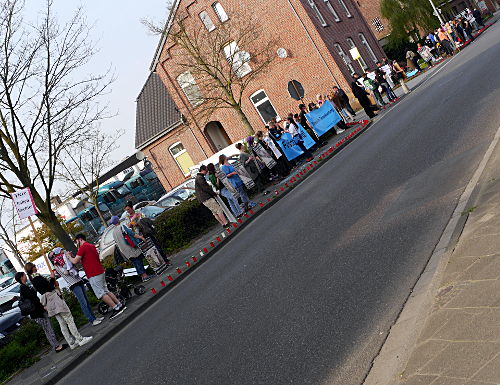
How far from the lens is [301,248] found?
424 inches

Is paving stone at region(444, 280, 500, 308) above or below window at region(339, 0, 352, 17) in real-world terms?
below

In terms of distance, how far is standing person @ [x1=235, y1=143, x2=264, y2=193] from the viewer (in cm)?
2164

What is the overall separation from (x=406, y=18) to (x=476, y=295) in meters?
55.6

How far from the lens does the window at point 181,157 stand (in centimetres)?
4703

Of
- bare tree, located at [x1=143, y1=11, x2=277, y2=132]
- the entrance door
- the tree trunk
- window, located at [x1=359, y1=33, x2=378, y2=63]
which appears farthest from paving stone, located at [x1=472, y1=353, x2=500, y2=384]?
window, located at [x1=359, y1=33, x2=378, y2=63]

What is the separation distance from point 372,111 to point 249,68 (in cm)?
1627

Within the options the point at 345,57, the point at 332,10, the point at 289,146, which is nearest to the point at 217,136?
the point at 345,57

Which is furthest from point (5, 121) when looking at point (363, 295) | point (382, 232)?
point (363, 295)

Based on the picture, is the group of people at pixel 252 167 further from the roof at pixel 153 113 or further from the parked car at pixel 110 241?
the roof at pixel 153 113

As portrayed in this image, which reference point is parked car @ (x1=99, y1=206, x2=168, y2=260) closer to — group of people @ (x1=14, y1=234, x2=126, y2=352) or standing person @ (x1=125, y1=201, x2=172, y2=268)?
standing person @ (x1=125, y1=201, x2=172, y2=268)

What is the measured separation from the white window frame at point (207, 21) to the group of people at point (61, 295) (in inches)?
1193

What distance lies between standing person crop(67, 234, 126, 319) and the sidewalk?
8.78m

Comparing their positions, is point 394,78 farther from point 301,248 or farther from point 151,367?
point 151,367

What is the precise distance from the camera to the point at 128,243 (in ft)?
53.3
